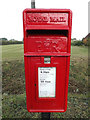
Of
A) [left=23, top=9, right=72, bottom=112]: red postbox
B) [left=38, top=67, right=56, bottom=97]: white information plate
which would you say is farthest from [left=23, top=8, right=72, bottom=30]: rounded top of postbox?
[left=38, top=67, right=56, bottom=97]: white information plate

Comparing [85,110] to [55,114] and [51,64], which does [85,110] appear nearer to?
[55,114]

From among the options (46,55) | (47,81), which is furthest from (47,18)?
(47,81)

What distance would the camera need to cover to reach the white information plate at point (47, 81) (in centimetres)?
162

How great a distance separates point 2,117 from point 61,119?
1.27 metres

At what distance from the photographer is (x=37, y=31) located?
1553mm

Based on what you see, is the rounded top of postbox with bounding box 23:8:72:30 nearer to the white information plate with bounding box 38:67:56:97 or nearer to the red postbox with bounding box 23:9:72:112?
the red postbox with bounding box 23:9:72:112

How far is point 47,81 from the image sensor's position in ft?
5.50

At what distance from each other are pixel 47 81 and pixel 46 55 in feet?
1.28

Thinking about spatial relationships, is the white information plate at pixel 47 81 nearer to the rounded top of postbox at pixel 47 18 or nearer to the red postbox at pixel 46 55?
the red postbox at pixel 46 55

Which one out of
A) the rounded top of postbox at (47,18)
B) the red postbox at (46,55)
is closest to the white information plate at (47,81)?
the red postbox at (46,55)

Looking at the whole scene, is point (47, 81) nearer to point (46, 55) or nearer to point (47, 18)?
point (46, 55)

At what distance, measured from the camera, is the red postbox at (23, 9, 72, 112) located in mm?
1498

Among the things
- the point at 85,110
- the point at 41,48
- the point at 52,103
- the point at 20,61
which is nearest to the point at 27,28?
the point at 41,48

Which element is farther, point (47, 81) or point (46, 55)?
point (47, 81)
